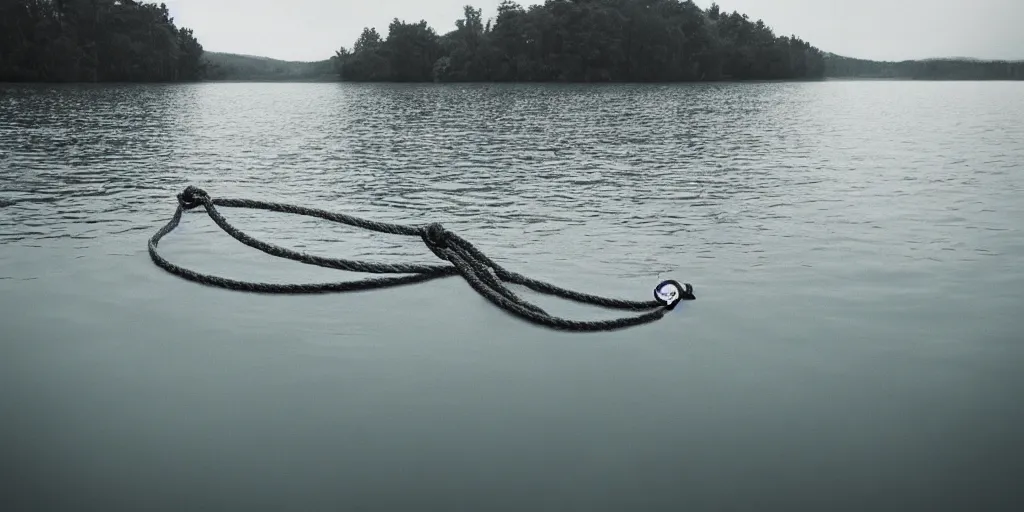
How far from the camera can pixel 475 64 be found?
134375 millimetres

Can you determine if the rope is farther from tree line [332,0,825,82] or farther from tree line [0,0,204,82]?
tree line [332,0,825,82]

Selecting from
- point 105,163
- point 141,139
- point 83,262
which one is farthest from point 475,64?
point 83,262

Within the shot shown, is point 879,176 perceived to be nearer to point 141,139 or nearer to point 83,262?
point 83,262

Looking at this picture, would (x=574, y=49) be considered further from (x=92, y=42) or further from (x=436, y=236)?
(x=436, y=236)

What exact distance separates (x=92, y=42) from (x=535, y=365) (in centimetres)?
12709

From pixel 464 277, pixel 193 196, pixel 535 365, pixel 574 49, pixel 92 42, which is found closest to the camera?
pixel 535 365

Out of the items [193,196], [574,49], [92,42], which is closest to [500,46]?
[574,49]

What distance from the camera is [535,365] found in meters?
6.43

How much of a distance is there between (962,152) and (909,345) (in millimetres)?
20422

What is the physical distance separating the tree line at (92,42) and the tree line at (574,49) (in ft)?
99.3

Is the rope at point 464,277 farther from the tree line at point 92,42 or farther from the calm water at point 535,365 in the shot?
the tree line at point 92,42

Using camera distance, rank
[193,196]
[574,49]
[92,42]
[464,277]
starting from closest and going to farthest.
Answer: [464,277] → [193,196] → [92,42] → [574,49]

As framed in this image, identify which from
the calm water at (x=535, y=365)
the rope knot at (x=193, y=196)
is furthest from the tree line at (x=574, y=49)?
the rope knot at (x=193, y=196)

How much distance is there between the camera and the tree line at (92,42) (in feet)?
355
